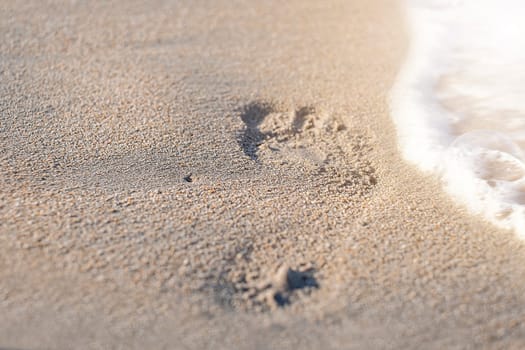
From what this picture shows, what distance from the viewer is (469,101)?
2156 mm

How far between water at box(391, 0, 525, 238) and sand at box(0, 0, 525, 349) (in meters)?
0.08

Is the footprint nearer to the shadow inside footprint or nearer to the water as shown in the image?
the shadow inside footprint

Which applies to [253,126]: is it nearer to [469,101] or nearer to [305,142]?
[305,142]

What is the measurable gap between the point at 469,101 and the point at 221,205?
1135 millimetres

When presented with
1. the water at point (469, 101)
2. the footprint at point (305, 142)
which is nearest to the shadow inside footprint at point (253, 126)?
the footprint at point (305, 142)

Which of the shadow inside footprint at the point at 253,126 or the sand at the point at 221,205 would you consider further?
the shadow inside footprint at the point at 253,126

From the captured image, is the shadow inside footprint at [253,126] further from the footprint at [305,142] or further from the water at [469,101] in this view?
the water at [469,101]

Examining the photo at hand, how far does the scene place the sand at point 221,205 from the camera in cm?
125

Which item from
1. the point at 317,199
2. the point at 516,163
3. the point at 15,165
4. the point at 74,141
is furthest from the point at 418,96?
the point at 15,165

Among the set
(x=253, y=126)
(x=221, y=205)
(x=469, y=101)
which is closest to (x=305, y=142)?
(x=253, y=126)

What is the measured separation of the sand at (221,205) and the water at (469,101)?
8cm

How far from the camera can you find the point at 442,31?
2.61 metres

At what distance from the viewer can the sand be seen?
125 centimetres

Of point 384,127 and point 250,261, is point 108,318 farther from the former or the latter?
point 384,127
